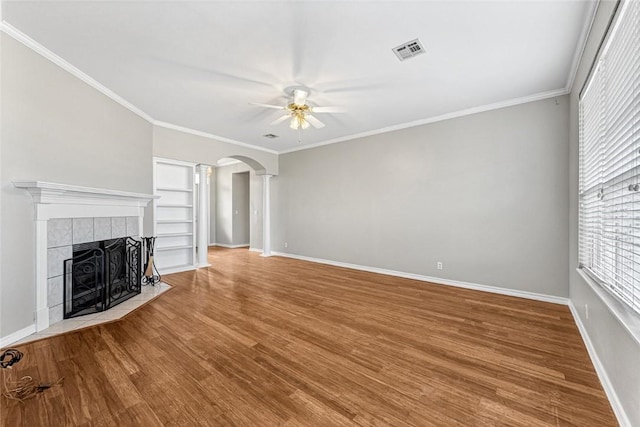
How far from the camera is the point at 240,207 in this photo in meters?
8.97

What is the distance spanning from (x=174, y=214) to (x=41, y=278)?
2.81m

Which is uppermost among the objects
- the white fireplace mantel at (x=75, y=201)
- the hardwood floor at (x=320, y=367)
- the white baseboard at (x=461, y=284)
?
the white fireplace mantel at (x=75, y=201)

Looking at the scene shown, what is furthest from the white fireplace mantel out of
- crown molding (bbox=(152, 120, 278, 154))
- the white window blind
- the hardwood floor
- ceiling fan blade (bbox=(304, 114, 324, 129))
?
the white window blind

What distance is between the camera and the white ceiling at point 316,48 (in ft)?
6.81

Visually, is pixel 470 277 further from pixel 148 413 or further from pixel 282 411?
pixel 148 413

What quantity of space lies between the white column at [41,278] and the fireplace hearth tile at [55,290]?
56 millimetres

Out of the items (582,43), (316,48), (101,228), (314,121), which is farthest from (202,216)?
Answer: (582,43)

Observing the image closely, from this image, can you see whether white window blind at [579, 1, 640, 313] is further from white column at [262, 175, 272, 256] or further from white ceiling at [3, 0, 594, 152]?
white column at [262, 175, 272, 256]

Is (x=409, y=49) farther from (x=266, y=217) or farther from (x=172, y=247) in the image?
(x=266, y=217)

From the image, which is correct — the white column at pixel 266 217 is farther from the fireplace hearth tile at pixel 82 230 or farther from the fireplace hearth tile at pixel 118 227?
the fireplace hearth tile at pixel 82 230

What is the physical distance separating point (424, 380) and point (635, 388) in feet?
3.53

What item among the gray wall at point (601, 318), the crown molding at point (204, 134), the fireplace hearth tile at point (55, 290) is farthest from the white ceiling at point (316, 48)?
the fireplace hearth tile at point (55, 290)

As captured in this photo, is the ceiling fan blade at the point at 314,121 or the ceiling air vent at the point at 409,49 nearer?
the ceiling air vent at the point at 409,49

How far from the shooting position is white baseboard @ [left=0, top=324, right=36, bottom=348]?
227 centimetres
